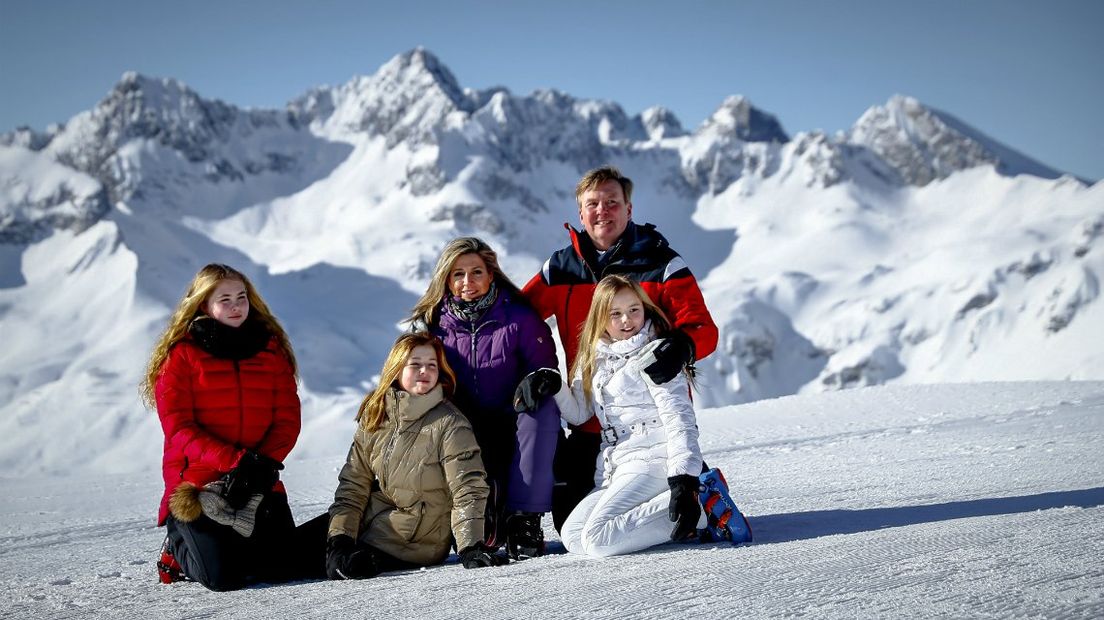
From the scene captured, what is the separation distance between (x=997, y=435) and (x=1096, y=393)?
371 centimetres

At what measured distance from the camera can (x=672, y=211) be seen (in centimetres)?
16362

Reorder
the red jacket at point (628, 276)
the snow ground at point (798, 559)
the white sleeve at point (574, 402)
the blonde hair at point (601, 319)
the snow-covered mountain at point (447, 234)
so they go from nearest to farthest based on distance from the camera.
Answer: the snow ground at point (798, 559) → the blonde hair at point (601, 319) → the white sleeve at point (574, 402) → the red jacket at point (628, 276) → the snow-covered mountain at point (447, 234)

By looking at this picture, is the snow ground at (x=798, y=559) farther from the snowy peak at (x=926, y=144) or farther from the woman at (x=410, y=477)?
the snowy peak at (x=926, y=144)

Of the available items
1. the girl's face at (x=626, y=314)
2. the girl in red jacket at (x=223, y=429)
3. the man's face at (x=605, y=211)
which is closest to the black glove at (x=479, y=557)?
the girl in red jacket at (x=223, y=429)

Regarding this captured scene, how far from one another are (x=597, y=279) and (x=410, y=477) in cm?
161

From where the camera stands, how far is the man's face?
4984mm

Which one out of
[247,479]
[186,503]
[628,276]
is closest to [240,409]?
[247,479]

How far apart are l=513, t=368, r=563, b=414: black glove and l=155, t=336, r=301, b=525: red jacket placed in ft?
4.24

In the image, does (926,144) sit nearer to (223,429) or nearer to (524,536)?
(524,536)

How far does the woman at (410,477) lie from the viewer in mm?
4219

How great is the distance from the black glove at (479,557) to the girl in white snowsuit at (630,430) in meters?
0.42

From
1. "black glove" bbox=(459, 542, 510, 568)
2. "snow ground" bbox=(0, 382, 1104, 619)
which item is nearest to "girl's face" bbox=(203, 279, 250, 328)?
"snow ground" bbox=(0, 382, 1104, 619)

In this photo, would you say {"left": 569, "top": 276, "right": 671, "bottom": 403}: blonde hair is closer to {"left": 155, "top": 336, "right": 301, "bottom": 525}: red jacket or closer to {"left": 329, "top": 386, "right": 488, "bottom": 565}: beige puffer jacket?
{"left": 329, "top": 386, "right": 488, "bottom": 565}: beige puffer jacket

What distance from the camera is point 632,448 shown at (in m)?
4.51
